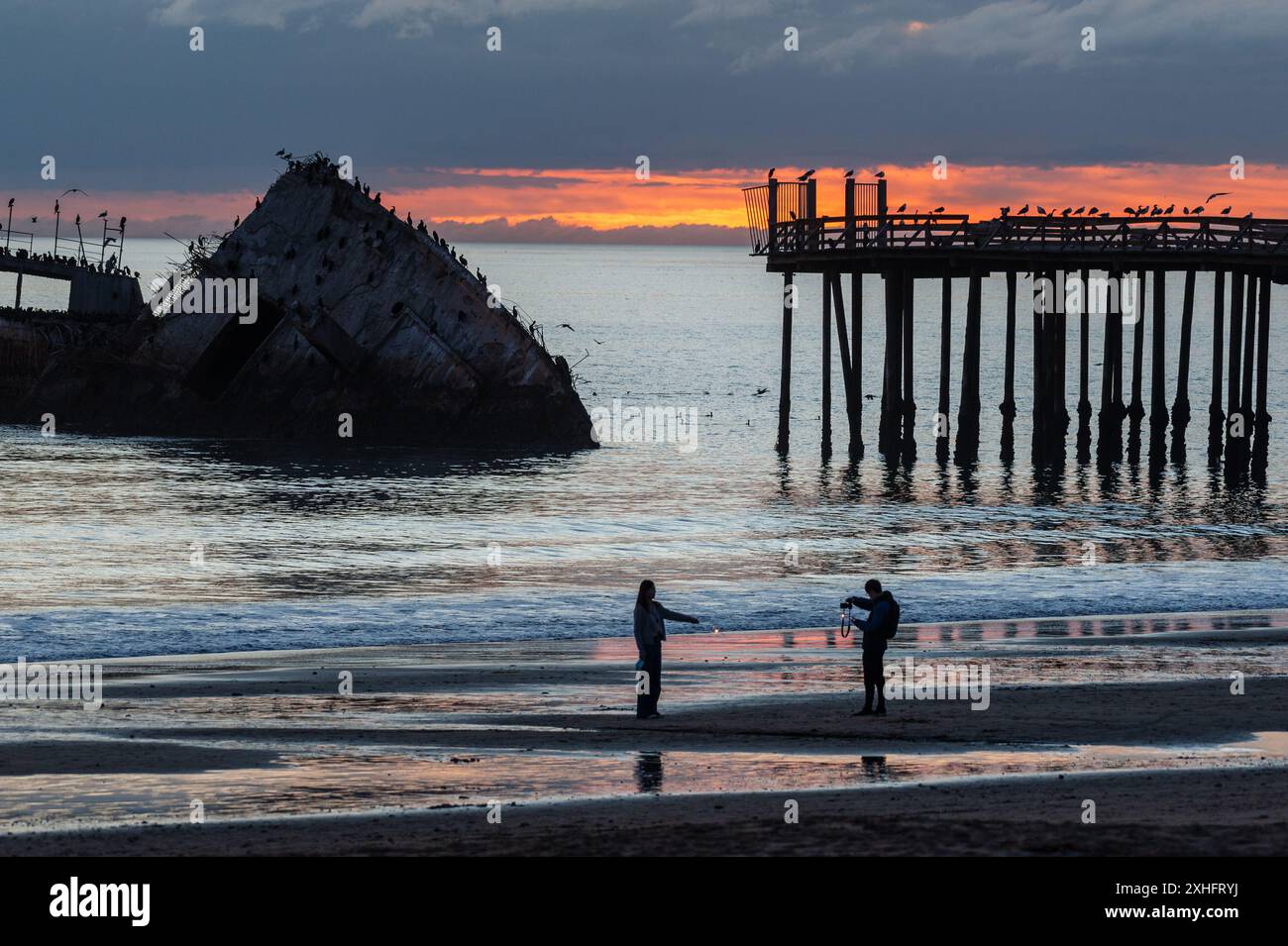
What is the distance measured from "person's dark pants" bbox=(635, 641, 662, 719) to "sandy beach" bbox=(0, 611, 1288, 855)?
156mm

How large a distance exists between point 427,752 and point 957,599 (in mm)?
13261

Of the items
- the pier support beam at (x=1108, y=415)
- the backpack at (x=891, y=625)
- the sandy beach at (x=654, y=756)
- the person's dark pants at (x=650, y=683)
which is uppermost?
the pier support beam at (x=1108, y=415)

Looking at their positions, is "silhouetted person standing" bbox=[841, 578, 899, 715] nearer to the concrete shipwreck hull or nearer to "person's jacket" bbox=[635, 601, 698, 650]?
"person's jacket" bbox=[635, 601, 698, 650]

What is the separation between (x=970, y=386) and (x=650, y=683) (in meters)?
28.6

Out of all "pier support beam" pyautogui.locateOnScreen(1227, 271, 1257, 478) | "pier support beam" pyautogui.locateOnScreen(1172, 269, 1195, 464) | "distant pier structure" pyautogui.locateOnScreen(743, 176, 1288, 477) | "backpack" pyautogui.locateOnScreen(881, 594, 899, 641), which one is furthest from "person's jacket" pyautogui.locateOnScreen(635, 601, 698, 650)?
"pier support beam" pyautogui.locateOnScreen(1227, 271, 1257, 478)

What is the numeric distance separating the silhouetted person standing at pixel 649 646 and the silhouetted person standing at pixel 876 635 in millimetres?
1712

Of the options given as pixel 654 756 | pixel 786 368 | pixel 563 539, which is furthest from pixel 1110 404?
pixel 654 756

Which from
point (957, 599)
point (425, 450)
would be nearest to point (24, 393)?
point (425, 450)

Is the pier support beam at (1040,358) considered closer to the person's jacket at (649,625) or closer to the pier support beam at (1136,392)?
the pier support beam at (1136,392)

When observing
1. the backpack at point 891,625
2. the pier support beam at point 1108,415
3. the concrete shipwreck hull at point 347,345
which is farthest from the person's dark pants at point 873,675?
the concrete shipwreck hull at point 347,345

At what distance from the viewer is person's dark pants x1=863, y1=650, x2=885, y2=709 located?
50.3 feet

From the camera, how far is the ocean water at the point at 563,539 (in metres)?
23.8
